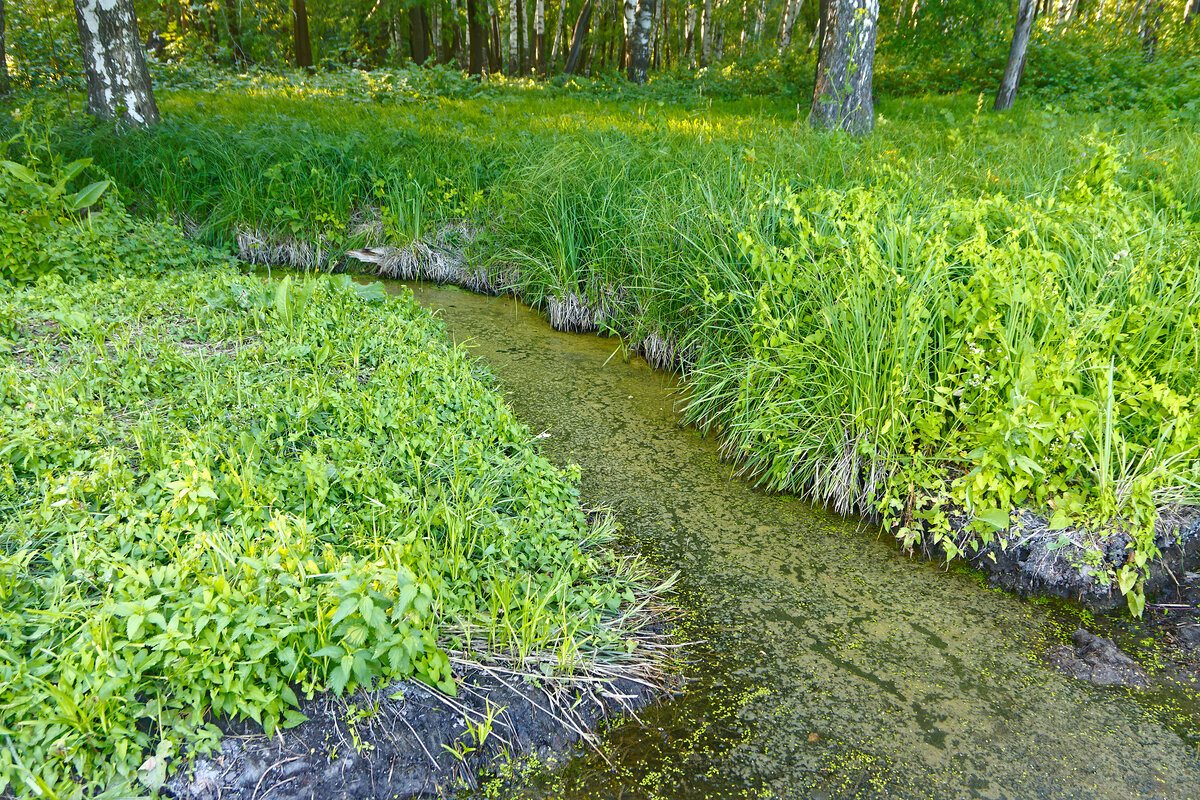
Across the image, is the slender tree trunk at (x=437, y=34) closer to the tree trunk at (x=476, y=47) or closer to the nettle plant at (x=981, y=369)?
the tree trunk at (x=476, y=47)

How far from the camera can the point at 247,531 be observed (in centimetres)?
220

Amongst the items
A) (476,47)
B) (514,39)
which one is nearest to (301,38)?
(476,47)

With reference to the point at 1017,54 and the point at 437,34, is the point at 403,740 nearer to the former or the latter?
the point at 1017,54

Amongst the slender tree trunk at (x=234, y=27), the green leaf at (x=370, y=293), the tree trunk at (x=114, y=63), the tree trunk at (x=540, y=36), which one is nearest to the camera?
the green leaf at (x=370, y=293)

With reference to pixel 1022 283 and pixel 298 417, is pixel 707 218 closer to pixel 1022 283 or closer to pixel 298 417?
pixel 1022 283

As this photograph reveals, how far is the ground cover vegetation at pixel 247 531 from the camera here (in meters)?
1.78

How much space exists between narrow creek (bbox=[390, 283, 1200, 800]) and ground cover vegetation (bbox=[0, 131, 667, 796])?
297 mm

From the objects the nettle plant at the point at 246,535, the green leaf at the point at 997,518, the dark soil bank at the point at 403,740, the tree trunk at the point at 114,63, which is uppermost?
the tree trunk at the point at 114,63

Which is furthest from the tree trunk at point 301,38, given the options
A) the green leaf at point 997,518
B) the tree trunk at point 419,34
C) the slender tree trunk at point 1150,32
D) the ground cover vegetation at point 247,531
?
the green leaf at point 997,518

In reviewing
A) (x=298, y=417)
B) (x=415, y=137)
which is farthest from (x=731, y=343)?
(x=415, y=137)

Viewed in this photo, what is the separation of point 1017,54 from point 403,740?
10296 millimetres

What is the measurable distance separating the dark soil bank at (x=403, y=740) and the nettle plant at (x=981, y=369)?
1628mm

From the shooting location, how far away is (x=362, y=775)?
6.21ft

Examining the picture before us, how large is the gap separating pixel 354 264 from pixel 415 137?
154 centimetres
